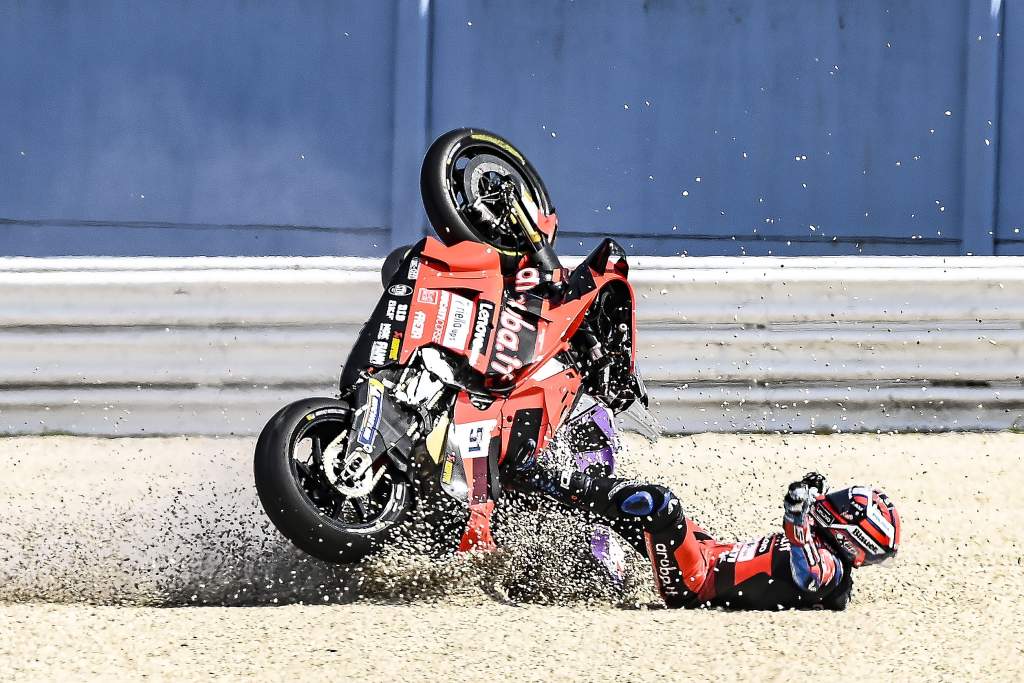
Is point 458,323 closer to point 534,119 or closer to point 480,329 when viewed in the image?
point 480,329

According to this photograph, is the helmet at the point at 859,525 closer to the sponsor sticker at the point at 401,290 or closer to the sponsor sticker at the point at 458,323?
the sponsor sticker at the point at 458,323

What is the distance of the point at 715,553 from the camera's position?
386 cm

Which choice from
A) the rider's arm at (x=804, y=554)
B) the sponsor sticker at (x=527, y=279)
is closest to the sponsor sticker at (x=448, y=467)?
the sponsor sticker at (x=527, y=279)

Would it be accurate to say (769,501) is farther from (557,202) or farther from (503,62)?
(503,62)

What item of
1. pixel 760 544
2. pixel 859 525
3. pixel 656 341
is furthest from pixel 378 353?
pixel 656 341

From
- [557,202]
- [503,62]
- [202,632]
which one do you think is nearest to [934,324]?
[557,202]

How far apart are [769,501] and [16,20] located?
17.1 ft

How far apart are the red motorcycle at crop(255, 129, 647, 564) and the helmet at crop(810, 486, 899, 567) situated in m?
→ 0.69

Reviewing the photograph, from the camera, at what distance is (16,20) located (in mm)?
7547

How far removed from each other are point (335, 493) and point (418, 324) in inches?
22.1

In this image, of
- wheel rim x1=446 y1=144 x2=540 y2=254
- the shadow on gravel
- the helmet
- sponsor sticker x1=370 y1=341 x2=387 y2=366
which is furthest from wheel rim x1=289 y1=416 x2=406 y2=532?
the helmet

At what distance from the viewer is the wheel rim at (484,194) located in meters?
4.12

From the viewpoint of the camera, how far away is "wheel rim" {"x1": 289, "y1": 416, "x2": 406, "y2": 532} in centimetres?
349

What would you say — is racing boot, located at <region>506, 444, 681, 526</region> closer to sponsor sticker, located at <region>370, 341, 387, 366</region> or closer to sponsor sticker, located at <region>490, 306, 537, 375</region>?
sponsor sticker, located at <region>490, 306, 537, 375</region>
